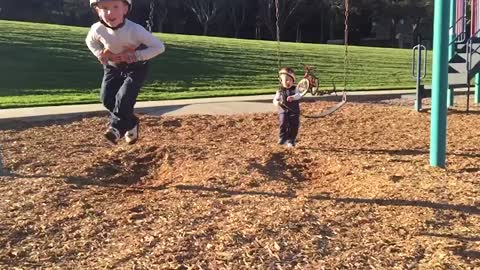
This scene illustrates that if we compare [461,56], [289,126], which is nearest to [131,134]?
[289,126]

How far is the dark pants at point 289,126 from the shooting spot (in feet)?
24.5

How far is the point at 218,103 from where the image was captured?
471 inches

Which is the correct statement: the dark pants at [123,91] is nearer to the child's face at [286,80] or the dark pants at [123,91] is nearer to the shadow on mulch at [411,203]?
the shadow on mulch at [411,203]

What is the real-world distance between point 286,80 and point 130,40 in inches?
104

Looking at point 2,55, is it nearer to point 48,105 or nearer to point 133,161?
point 48,105

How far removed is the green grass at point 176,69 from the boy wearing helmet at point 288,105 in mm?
5882

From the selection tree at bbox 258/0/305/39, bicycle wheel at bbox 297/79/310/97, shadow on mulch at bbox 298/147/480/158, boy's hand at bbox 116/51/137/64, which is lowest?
shadow on mulch at bbox 298/147/480/158

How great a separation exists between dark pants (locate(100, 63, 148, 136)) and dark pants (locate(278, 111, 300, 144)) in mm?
2495

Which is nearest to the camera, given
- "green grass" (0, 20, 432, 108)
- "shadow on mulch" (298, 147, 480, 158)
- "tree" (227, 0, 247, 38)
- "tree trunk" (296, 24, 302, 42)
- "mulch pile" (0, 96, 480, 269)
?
"mulch pile" (0, 96, 480, 269)

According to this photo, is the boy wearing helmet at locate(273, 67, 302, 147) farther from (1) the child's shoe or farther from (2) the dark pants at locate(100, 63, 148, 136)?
(2) the dark pants at locate(100, 63, 148, 136)

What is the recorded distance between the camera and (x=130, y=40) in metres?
5.16

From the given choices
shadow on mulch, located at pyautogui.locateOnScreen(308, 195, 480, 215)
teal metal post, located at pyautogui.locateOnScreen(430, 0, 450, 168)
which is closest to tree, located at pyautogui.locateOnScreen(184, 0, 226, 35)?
teal metal post, located at pyautogui.locateOnScreen(430, 0, 450, 168)

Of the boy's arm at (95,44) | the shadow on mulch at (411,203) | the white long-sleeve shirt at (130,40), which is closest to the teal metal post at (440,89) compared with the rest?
the shadow on mulch at (411,203)

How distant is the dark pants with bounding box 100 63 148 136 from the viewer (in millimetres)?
5242
